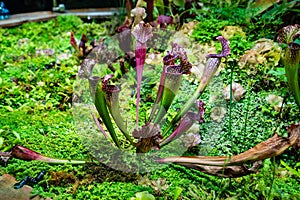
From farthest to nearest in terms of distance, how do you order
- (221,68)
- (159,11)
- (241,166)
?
(159,11)
(221,68)
(241,166)

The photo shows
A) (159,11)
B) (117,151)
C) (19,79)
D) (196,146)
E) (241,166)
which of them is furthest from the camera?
(159,11)

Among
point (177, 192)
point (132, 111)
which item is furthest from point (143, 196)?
point (132, 111)

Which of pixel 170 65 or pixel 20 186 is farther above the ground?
pixel 170 65

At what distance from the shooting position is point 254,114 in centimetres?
180

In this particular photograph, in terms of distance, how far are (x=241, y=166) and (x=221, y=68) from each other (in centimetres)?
91

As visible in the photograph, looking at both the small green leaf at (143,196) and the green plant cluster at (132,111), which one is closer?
the small green leaf at (143,196)

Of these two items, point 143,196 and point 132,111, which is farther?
point 132,111

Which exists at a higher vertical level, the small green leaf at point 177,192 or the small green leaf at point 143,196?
the small green leaf at point 143,196

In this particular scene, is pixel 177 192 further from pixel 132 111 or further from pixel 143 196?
pixel 132 111

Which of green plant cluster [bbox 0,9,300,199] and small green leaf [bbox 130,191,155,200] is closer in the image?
small green leaf [bbox 130,191,155,200]

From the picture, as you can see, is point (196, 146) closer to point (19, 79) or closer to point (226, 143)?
point (226, 143)

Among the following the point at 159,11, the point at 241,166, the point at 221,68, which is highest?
the point at 159,11

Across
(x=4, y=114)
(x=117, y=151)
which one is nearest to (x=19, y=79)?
(x=4, y=114)

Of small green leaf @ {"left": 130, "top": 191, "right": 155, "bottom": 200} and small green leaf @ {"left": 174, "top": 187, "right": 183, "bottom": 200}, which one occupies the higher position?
small green leaf @ {"left": 130, "top": 191, "right": 155, "bottom": 200}
